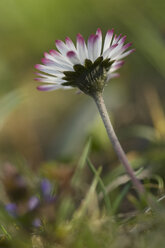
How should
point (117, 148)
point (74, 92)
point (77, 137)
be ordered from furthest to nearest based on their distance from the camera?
point (74, 92) → point (77, 137) → point (117, 148)

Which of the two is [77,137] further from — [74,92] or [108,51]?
[108,51]

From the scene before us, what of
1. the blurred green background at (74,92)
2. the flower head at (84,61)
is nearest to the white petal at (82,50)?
the flower head at (84,61)

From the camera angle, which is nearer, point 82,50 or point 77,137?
point 82,50

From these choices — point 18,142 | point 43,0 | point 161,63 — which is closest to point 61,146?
point 18,142

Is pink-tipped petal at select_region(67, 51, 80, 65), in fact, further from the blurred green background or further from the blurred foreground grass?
the blurred green background

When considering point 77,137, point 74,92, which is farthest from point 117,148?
point 74,92

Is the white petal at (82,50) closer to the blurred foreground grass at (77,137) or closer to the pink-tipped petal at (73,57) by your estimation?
the pink-tipped petal at (73,57)
